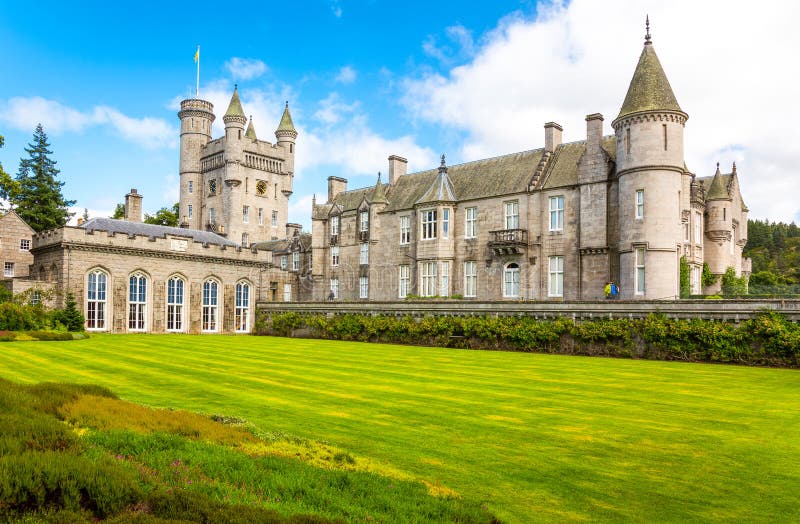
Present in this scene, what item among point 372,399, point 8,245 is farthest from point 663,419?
point 8,245

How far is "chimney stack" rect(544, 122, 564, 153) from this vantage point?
38.9 m

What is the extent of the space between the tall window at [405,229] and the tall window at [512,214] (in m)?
8.29

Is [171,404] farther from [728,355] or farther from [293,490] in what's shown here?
[728,355]

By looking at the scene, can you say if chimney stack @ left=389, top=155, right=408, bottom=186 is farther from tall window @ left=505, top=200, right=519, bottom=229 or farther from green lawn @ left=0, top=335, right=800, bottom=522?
green lawn @ left=0, top=335, right=800, bottom=522

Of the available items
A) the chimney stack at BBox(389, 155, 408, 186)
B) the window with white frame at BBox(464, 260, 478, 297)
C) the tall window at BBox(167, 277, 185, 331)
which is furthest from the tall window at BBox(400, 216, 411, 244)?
the tall window at BBox(167, 277, 185, 331)

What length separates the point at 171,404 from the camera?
11422mm

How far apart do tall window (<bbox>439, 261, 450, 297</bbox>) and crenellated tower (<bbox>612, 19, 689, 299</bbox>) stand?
12354 mm

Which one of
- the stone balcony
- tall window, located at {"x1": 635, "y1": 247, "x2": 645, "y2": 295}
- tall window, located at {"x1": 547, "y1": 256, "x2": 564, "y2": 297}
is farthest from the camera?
the stone balcony

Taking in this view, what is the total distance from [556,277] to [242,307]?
865 inches

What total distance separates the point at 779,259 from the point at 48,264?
102051mm

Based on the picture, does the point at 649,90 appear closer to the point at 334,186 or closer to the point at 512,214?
the point at 512,214

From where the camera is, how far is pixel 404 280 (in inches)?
1752

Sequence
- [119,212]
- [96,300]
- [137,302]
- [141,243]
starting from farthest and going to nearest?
[119,212] → [137,302] → [141,243] → [96,300]

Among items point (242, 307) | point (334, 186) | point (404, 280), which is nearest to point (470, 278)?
point (404, 280)
